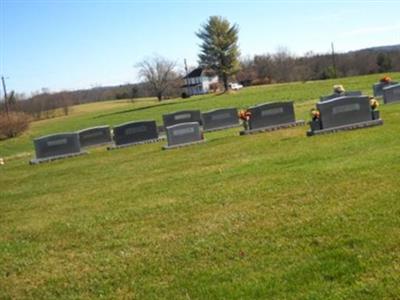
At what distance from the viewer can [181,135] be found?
1695cm

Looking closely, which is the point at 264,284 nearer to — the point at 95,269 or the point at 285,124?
the point at 95,269

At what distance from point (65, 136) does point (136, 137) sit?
9.13ft

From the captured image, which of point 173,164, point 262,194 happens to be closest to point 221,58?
point 173,164

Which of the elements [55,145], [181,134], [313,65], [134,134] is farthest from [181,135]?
[313,65]

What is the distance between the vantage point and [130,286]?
15.1 ft

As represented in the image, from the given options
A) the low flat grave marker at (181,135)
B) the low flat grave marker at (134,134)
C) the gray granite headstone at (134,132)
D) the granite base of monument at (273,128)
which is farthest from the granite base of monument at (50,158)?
the granite base of monument at (273,128)

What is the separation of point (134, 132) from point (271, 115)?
581 cm

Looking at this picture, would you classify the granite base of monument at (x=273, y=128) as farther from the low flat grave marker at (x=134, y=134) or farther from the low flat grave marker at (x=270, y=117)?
the low flat grave marker at (x=134, y=134)

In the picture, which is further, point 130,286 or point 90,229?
point 90,229

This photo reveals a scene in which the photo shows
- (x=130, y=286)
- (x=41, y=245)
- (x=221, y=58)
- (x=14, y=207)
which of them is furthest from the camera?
(x=221, y=58)

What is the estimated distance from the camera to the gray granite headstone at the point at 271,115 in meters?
17.6

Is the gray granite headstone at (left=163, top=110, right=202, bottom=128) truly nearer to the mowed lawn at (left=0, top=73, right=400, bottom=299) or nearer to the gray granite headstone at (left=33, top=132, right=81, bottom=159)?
the gray granite headstone at (left=33, top=132, right=81, bottom=159)

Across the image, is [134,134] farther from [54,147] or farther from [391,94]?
[391,94]

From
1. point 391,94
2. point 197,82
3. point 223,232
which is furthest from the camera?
point 197,82
